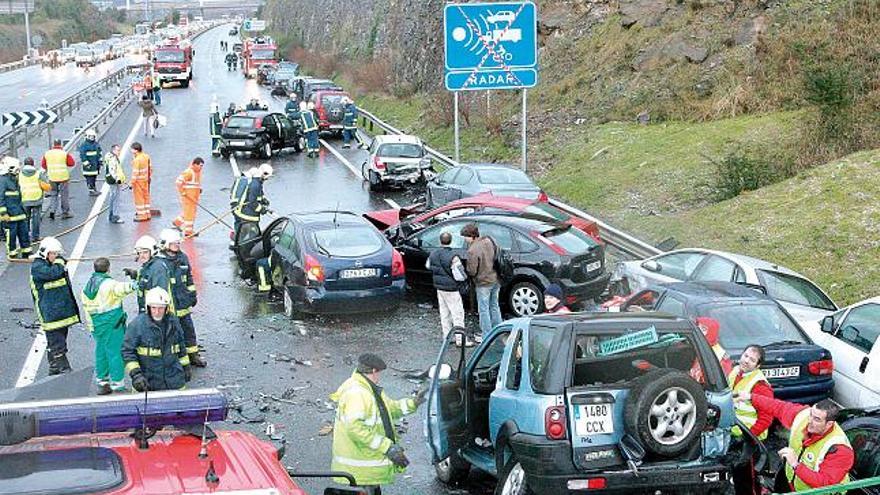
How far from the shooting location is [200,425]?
5867 millimetres

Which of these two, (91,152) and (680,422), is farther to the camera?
(91,152)

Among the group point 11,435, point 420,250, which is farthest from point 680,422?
point 420,250

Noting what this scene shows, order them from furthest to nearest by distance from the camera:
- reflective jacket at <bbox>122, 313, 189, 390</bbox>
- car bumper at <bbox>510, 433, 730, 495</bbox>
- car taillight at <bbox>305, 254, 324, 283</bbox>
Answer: car taillight at <bbox>305, 254, 324, 283</bbox> < reflective jacket at <bbox>122, 313, 189, 390</bbox> < car bumper at <bbox>510, 433, 730, 495</bbox>

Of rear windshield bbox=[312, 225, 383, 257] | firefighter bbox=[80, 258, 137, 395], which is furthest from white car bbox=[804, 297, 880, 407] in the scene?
firefighter bbox=[80, 258, 137, 395]

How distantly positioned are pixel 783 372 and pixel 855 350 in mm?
1012

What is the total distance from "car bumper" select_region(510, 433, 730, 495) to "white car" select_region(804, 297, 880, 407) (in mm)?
4011

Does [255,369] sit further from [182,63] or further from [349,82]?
[182,63]

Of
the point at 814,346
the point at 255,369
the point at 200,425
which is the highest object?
the point at 200,425

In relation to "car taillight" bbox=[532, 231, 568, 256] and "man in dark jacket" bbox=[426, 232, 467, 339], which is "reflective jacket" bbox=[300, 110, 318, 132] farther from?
"man in dark jacket" bbox=[426, 232, 467, 339]

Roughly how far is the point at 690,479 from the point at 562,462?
0.86 m

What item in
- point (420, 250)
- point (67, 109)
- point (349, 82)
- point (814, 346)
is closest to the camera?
point (814, 346)

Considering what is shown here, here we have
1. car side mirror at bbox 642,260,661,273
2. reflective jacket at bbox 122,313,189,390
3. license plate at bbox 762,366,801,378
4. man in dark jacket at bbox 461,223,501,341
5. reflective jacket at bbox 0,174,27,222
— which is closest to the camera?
reflective jacket at bbox 122,313,189,390

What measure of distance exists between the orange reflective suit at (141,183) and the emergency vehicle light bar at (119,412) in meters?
17.3

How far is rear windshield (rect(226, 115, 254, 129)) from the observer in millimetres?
32969
